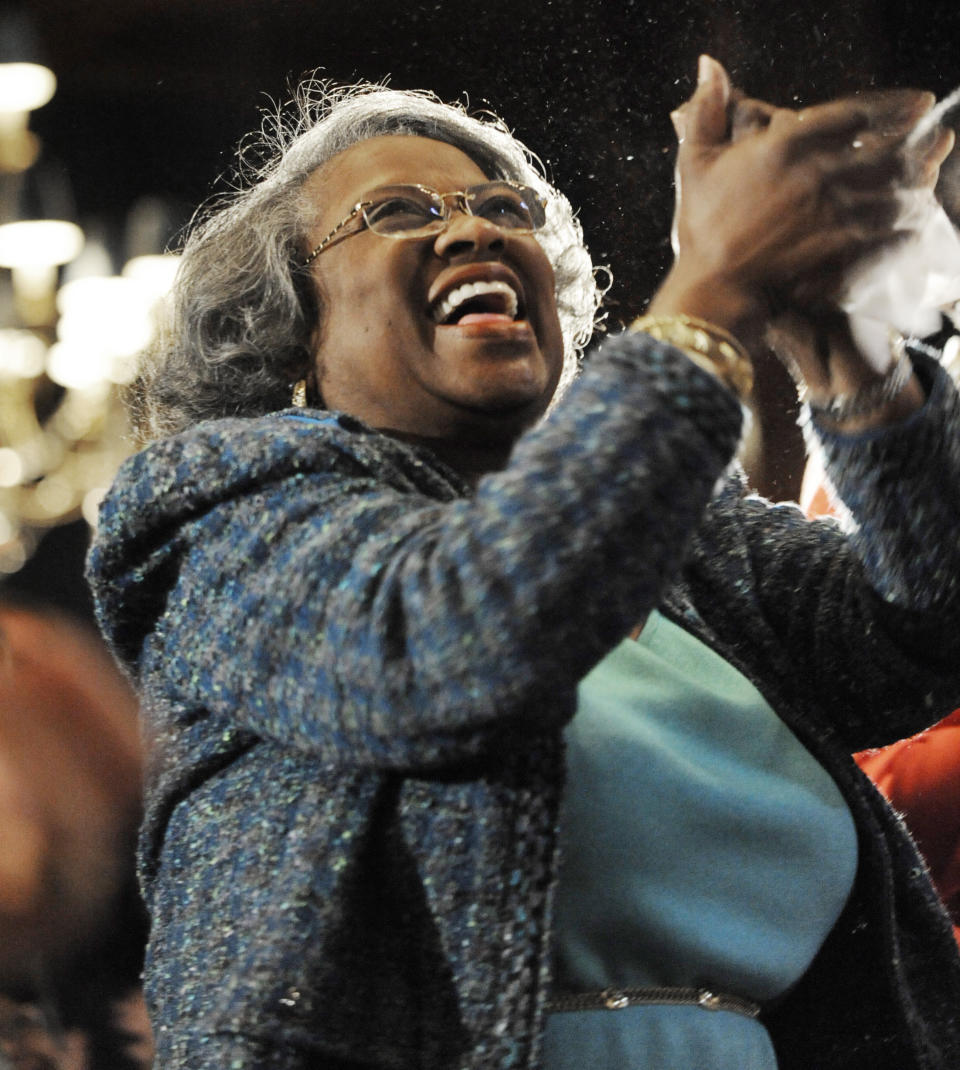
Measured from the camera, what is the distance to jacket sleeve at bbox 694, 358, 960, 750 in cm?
93

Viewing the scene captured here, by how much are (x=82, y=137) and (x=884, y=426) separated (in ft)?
2.57

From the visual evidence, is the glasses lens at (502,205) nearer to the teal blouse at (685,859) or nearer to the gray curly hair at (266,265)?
the gray curly hair at (266,265)

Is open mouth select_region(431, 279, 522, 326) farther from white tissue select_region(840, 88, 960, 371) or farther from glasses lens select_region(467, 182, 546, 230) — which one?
white tissue select_region(840, 88, 960, 371)

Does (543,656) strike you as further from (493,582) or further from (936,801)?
(936,801)

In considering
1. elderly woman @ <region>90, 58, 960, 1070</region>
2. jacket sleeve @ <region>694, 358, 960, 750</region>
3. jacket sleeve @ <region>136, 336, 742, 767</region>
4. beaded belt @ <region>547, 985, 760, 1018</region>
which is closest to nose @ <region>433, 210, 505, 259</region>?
elderly woman @ <region>90, 58, 960, 1070</region>

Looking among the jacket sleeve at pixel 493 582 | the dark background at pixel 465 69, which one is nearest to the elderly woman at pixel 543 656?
the jacket sleeve at pixel 493 582

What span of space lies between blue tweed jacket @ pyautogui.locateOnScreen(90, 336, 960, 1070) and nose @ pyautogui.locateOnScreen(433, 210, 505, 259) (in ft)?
0.66

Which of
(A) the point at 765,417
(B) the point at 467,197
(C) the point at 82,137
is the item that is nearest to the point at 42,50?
(C) the point at 82,137

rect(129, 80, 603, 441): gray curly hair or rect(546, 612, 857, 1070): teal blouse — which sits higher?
rect(129, 80, 603, 441): gray curly hair

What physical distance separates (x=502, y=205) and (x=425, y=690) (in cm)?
59

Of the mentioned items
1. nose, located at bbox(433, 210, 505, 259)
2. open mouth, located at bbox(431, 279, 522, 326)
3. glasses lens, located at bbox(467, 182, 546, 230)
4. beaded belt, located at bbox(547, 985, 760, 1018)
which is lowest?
beaded belt, located at bbox(547, 985, 760, 1018)

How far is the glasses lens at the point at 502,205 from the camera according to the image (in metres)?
1.11

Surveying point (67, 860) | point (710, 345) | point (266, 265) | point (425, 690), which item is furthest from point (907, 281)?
point (67, 860)

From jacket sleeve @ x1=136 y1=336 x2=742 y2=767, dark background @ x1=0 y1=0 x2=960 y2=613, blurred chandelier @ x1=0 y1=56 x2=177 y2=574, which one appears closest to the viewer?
jacket sleeve @ x1=136 y1=336 x2=742 y2=767
